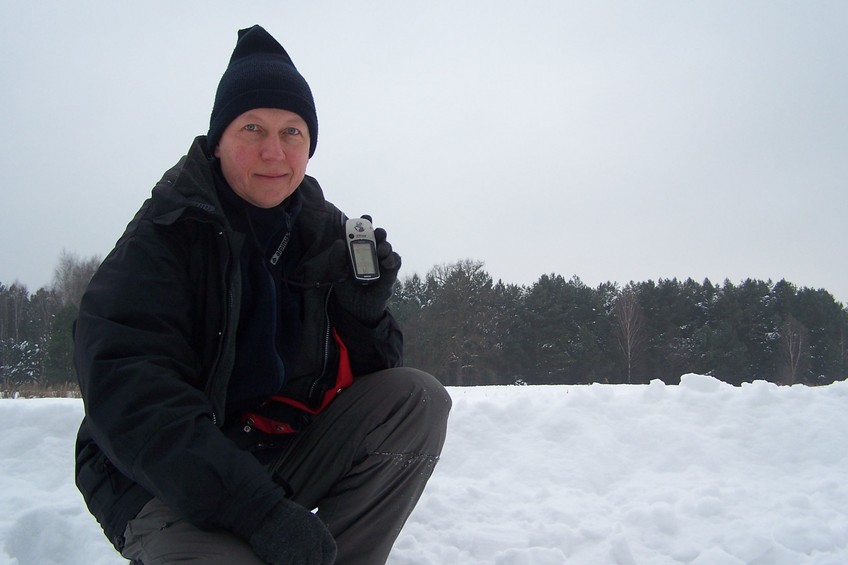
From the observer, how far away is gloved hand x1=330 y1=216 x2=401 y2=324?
209 centimetres

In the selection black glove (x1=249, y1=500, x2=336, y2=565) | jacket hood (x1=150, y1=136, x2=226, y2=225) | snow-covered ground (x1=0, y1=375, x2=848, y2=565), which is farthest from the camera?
snow-covered ground (x1=0, y1=375, x2=848, y2=565)

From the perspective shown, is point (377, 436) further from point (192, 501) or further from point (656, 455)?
point (656, 455)

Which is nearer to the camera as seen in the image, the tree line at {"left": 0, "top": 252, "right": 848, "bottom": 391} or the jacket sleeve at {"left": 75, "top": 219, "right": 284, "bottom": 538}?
the jacket sleeve at {"left": 75, "top": 219, "right": 284, "bottom": 538}

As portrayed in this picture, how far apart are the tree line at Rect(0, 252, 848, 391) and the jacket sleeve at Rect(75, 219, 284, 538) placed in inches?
1355

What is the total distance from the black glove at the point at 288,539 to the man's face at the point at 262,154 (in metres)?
1.03

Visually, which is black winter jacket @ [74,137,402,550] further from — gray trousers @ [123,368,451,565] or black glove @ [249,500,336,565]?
gray trousers @ [123,368,451,565]

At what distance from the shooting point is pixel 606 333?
38406 mm

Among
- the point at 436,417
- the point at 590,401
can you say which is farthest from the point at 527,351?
the point at 436,417

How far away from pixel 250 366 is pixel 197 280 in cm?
33

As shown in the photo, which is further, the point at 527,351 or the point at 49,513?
the point at 527,351

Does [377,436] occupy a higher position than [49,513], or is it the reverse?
[377,436]

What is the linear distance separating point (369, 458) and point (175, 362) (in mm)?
748

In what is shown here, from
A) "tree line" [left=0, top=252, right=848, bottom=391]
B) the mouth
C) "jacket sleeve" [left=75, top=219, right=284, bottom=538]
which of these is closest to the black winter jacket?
"jacket sleeve" [left=75, top=219, right=284, bottom=538]

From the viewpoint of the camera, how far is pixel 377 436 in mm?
2008
